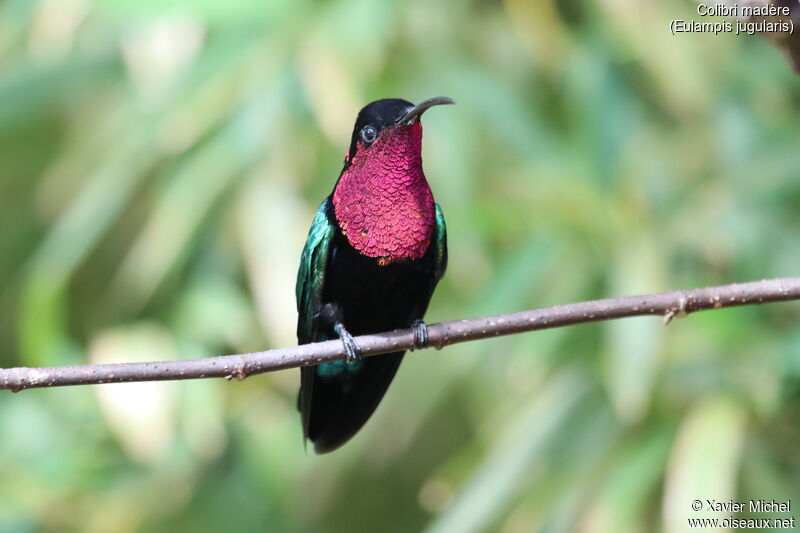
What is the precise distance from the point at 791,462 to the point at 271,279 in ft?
5.67

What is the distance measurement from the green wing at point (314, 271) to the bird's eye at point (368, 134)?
20 cm

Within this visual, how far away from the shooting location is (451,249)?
11.1ft

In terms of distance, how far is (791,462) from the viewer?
280 cm

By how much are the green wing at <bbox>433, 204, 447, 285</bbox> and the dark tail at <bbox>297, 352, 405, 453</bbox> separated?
24 centimetres

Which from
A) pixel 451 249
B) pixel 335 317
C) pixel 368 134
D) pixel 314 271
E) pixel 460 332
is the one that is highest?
pixel 451 249

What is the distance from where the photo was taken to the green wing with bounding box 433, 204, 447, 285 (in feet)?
7.47

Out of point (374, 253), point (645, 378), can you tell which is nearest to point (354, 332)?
point (374, 253)

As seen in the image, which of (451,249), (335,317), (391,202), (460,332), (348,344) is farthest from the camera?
(451,249)

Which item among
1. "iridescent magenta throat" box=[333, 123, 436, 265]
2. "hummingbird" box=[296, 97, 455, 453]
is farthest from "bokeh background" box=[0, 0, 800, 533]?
"iridescent magenta throat" box=[333, 123, 436, 265]

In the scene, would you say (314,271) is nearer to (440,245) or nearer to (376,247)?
(376,247)

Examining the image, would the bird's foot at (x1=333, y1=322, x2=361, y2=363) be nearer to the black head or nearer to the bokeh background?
the black head

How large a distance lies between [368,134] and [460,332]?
24.1 inches

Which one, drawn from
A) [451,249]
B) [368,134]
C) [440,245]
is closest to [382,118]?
[368,134]

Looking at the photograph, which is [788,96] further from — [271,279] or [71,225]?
[71,225]
